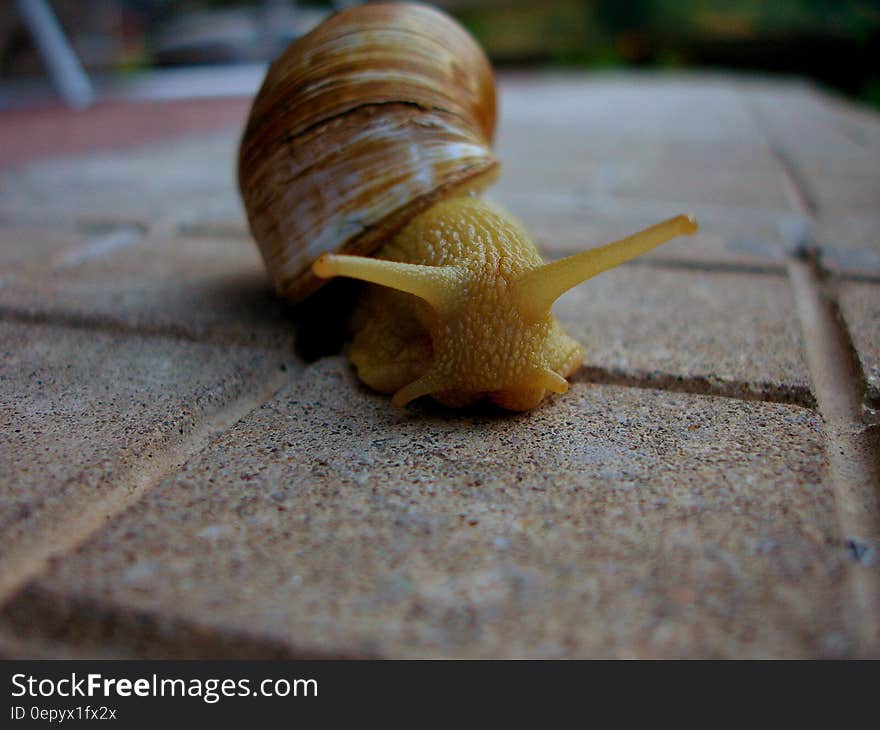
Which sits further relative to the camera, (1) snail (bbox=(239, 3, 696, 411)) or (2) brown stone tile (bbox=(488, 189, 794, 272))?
(2) brown stone tile (bbox=(488, 189, 794, 272))

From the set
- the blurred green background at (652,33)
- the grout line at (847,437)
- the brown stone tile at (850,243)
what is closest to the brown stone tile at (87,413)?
the grout line at (847,437)

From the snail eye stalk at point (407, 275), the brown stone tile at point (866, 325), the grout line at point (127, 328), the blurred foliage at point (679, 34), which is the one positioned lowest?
the blurred foliage at point (679, 34)

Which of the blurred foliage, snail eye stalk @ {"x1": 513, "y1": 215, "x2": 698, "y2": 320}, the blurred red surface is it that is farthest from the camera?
the blurred foliage

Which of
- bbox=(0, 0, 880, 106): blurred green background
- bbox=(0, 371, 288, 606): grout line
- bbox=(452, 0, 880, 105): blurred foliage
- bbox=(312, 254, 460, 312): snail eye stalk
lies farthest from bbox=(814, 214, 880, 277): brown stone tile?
bbox=(452, 0, 880, 105): blurred foliage

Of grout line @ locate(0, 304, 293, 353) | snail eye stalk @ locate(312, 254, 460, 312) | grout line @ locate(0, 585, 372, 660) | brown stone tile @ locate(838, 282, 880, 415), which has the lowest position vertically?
grout line @ locate(0, 304, 293, 353)

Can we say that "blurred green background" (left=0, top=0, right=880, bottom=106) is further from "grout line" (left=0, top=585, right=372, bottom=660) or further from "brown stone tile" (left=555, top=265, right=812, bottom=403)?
"grout line" (left=0, top=585, right=372, bottom=660)

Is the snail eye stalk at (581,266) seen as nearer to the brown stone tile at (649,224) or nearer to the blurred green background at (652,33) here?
the brown stone tile at (649,224)
